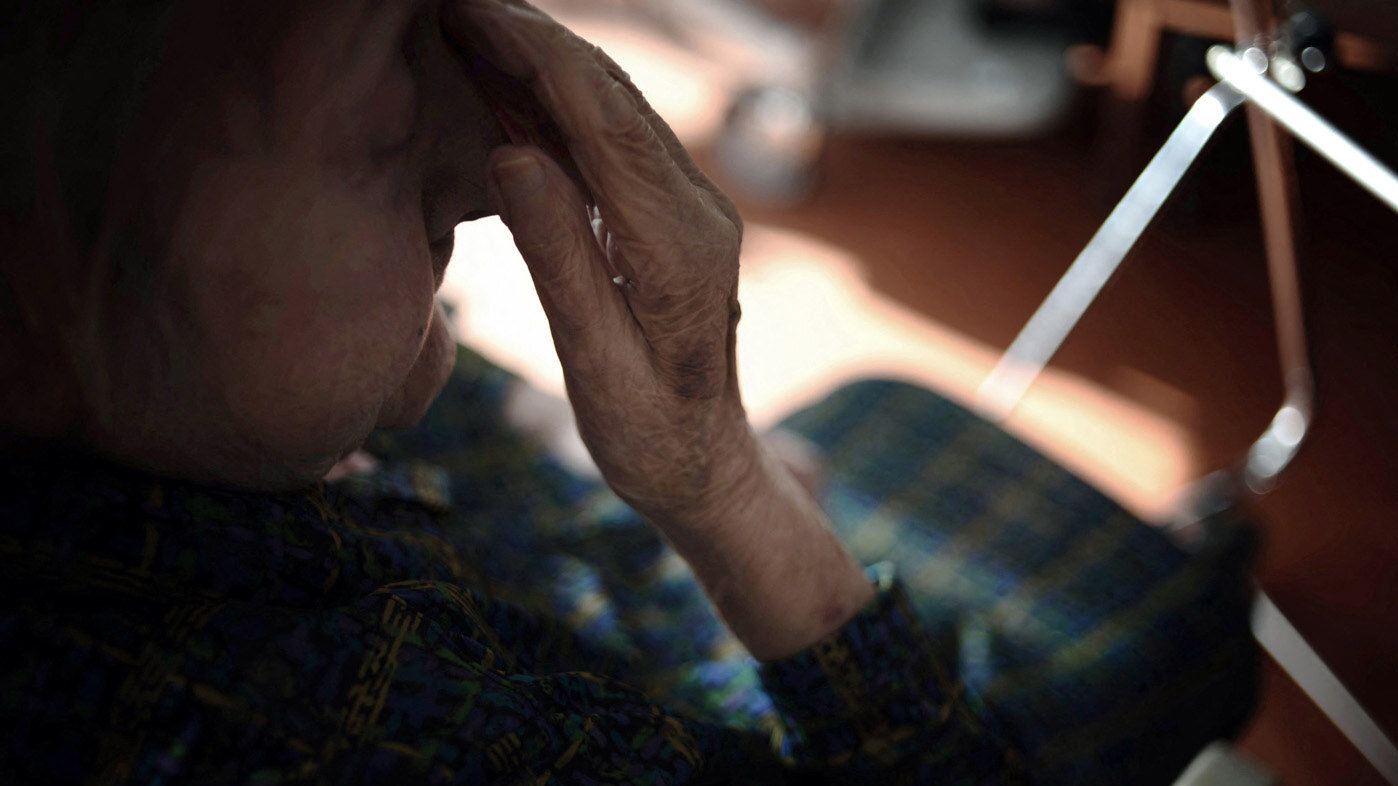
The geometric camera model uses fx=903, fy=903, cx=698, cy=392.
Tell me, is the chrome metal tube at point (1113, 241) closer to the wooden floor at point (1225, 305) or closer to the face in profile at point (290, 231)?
the wooden floor at point (1225, 305)

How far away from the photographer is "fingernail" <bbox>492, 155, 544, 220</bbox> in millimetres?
399

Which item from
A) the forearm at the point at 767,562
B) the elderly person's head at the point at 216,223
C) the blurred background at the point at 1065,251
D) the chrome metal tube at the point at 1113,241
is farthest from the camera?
the blurred background at the point at 1065,251

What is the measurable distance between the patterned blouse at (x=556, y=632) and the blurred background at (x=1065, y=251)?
13 cm

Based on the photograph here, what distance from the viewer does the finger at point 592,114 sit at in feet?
1.21

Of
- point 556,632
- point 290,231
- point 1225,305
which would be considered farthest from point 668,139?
point 1225,305

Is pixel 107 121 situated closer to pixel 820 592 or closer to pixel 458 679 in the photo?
pixel 458 679

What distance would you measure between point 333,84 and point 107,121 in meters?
0.08

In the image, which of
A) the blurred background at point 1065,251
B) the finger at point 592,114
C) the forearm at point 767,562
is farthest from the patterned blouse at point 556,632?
the finger at point 592,114

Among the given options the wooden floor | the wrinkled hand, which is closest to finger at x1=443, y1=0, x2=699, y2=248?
the wrinkled hand

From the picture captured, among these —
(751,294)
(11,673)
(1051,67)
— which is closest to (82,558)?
(11,673)

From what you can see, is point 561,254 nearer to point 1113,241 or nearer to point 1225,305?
point 1113,241

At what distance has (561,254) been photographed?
0.43m

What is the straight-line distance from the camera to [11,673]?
0.37m

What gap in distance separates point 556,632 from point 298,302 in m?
0.33
